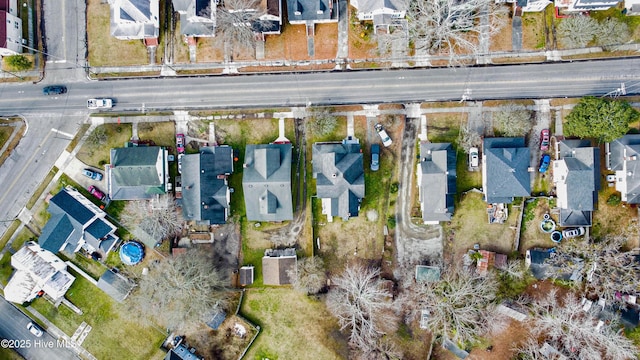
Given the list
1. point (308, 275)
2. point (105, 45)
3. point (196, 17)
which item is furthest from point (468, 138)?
point (105, 45)

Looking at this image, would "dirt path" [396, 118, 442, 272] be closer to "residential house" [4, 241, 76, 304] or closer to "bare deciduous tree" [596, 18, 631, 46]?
"bare deciduous tree" [596, 18, 631, 46]

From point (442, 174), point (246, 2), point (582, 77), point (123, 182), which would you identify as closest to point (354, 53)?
point (246, 2)

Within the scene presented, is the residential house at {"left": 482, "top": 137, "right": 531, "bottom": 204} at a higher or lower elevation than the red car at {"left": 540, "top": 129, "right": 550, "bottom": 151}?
lower

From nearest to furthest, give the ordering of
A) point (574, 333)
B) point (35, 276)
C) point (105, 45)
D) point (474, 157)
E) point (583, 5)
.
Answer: point (574, 333) < point (583, 5) < point (474, 157) < point (35, 276) < point (105, 45)

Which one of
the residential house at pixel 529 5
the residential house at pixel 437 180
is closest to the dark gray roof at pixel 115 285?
the residential house at pixel 437 180

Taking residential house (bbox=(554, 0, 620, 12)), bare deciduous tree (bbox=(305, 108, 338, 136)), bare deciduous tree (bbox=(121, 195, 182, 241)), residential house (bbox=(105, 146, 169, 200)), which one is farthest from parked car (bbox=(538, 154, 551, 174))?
residential house (bbox=(105, 146, 169, 200))

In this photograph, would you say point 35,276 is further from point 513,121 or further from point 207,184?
point 513,121
